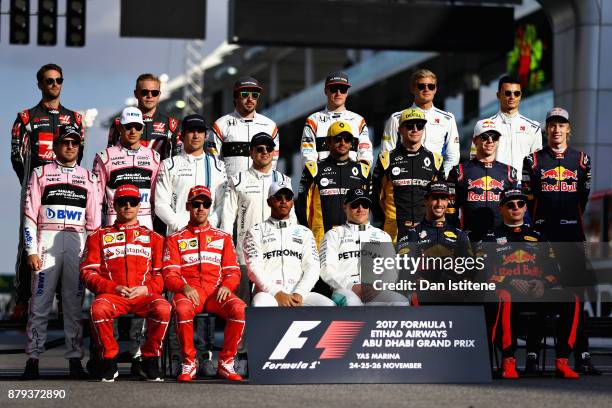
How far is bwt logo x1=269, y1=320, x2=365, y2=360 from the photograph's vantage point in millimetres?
11109

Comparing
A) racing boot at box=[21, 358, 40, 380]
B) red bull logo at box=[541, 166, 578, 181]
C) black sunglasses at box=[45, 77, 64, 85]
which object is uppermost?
black sunglasses at box=[45, 77, 64, 85]

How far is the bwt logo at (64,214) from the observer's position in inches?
489

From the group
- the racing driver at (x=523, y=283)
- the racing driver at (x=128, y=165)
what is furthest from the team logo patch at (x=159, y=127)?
the racing driver at (x=523, y=283)

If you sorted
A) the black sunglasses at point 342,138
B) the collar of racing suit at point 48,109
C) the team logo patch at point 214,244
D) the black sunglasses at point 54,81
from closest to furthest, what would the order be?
the team logo patch at point 214,244 → the black sunglasses at point 342,138 → the black sunglasses at point 54,81 → the collar of racing suit at point 48,109

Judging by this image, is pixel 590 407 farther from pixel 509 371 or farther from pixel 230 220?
pixel 230 220

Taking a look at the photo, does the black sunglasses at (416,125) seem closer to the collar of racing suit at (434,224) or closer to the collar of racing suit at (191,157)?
the collar of racing suit at (434,224)

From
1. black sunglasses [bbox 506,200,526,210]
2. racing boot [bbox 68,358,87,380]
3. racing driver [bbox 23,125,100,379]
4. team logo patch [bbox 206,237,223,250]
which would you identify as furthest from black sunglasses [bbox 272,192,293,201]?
racing boot [bbox 68,358,87,380]

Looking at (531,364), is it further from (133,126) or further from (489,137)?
(133,126)

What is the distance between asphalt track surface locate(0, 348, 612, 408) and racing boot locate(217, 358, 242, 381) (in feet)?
0.37

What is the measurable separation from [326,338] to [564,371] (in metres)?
2.30

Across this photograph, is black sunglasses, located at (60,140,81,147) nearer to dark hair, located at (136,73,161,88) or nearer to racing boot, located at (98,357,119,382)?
dark hair, located at (136,73,161,88)

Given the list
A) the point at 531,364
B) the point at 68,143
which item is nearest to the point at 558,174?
the point at 531,364

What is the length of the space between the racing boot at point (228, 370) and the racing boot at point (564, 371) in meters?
2.80

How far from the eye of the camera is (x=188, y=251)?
1201 centimetres
